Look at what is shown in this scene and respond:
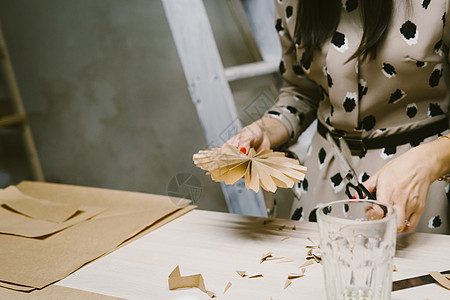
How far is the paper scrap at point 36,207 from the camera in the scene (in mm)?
826

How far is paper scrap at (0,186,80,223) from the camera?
826 mm

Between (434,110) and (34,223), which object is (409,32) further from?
Result: (34,223)

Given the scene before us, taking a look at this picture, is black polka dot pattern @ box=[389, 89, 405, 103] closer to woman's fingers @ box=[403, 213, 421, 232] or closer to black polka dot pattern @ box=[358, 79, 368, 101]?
black polka dot pattern @ box=[358, 79, 368, 101]

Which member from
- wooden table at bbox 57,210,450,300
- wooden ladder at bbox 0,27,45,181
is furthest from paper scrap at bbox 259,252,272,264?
wooden ladder at bbox 0,27,45,181

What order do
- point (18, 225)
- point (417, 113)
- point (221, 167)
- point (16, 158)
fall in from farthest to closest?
point (16, 158)
point (417, 113)
point (18, 225)
point (221, 167)

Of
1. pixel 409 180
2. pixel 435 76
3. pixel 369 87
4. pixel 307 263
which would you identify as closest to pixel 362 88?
pixel 369 87

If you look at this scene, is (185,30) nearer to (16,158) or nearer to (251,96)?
(251,96)

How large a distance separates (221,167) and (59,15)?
2.07 meters

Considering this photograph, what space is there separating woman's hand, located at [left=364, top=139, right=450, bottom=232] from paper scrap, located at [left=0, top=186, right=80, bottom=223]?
546 millimetres

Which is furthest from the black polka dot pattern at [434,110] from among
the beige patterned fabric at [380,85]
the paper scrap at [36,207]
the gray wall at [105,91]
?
the gray wall at [105,91]

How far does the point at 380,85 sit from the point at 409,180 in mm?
293

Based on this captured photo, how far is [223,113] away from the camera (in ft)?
4.90

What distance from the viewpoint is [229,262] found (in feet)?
2.02

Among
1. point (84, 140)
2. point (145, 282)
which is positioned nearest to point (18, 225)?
point (145, 282)
